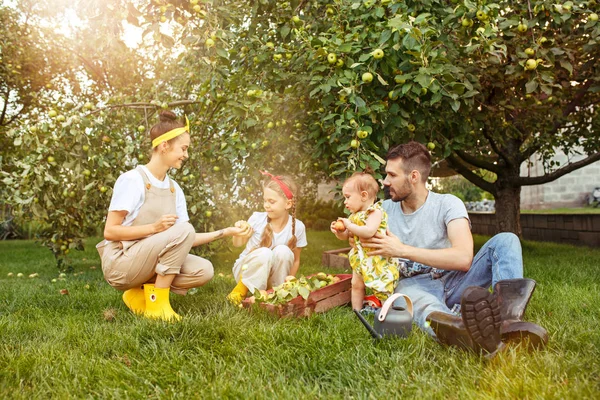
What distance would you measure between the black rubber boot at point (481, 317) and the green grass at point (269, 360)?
0.08 m

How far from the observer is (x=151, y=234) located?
9.98 feet

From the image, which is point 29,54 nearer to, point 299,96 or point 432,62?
point 299,96

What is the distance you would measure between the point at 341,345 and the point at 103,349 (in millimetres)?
1148

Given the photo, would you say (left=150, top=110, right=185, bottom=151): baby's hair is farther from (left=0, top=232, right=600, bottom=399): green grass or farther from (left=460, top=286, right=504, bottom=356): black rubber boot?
(left=460, top=286, right=504, bottom=356): black rubber boot

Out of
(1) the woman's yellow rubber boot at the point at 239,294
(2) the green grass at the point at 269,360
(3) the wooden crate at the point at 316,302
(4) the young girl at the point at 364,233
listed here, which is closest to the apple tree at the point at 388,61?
(4) the young girl at the point at 364,233

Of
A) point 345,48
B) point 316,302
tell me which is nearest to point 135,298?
point 316,302

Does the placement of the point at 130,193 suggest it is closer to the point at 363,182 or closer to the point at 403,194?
the point at 363,182

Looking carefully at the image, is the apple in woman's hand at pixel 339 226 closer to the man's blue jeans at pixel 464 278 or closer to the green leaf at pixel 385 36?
the man's blue jeans at pixel 464 278

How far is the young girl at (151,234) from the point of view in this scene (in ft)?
9.78

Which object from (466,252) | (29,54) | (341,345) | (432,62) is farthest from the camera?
(29,54)

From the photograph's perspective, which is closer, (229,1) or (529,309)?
(529,309)

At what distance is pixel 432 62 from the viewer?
3287 millimetres

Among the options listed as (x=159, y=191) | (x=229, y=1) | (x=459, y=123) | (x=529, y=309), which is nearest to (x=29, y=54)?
(x=229, y=1)

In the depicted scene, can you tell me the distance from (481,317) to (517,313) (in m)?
0.40
